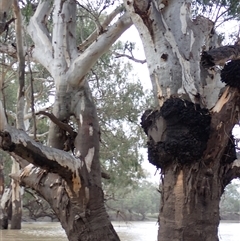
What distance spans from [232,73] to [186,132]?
0.54 meters

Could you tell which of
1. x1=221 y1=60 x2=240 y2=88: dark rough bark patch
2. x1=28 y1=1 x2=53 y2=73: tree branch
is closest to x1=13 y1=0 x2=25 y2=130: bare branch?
x1=28 y1=1 x2=53 y2=73: tree branch

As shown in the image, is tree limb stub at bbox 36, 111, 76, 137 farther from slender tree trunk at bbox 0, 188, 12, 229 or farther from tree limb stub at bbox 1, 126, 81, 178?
slender tree trunk at bbox 0, 188, 12, 229

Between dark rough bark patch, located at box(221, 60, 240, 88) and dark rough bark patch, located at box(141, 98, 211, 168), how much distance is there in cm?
31

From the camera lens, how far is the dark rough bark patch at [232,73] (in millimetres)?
3701

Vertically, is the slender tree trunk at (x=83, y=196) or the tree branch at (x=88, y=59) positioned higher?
the tree branch at (x=88, y=59)

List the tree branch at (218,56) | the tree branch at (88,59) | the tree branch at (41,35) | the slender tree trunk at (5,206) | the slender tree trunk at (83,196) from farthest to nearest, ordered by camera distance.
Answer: the slender tree trunk at (5,206), the tree branch at (41,35), the tree branch at (88,59), the slender tree trunk at (83,196), the tree branch at (218,56)

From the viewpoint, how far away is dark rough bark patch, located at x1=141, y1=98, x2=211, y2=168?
3.75 meters

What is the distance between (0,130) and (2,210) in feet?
46.1

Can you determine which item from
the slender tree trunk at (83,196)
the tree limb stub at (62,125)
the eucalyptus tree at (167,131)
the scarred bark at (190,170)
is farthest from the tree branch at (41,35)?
the scarred bark at (190,170)

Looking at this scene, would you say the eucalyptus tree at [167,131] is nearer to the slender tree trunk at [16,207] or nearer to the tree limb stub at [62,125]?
the tree limb stub at [62,125]

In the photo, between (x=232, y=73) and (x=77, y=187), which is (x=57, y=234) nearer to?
(x=77, y=187)

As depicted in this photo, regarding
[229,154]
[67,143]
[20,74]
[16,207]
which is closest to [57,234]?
[16,207]

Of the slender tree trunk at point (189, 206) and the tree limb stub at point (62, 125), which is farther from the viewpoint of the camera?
the tree limb stub at point (62, 125)

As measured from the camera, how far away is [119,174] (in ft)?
53.8
